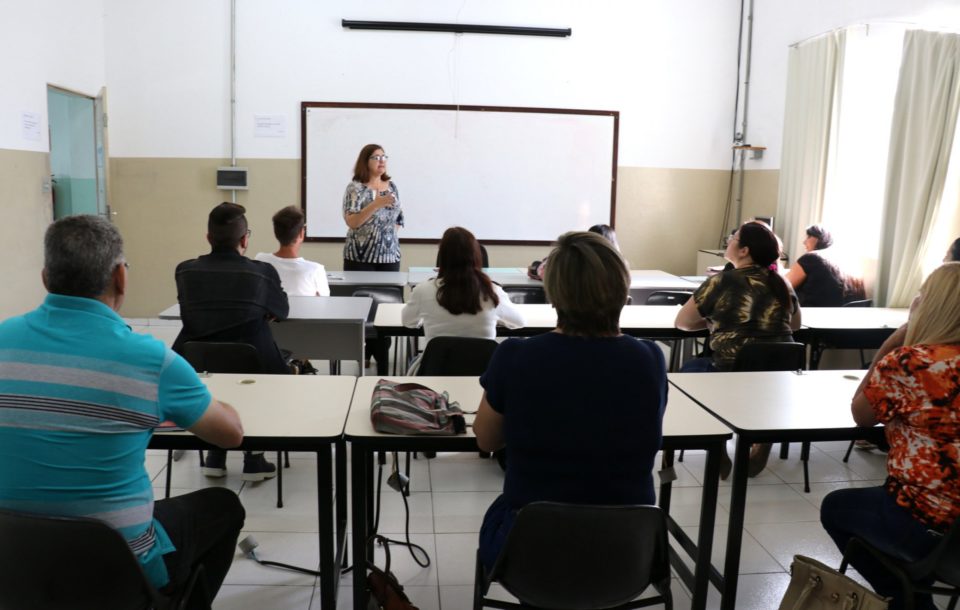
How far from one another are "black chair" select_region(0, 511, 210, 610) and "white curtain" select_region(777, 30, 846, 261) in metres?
5.81

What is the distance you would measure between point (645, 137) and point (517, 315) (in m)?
4.61

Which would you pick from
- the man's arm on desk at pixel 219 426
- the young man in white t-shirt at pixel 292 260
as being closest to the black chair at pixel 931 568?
the man's arm on desk at pixel 219 426

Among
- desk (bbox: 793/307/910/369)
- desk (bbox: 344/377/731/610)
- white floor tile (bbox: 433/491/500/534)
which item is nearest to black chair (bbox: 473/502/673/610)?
desk (bbox: 344/377/731/610)

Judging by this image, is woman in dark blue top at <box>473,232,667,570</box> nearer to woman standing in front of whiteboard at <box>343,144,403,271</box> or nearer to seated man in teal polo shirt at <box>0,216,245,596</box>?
seated man in teal polo shirt at <box>0,216,245,596</box>

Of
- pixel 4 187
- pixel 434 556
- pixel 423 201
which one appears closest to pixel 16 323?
pixel 434 556

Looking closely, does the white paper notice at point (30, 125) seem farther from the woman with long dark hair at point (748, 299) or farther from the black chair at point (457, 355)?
the woman with long dark hair at point (748, 299)

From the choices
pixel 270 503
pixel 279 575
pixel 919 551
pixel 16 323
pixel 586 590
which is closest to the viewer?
pixel 16 323

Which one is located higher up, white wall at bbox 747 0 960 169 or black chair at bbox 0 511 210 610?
white wall at bbox 747 0 960 169

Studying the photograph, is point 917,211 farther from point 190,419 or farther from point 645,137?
point 190,419

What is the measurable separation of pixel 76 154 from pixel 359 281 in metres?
3.52

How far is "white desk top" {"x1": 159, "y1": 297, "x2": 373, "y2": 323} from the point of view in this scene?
3.48 metres

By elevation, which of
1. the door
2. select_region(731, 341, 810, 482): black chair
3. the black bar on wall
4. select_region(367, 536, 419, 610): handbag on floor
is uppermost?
the black bar on wall

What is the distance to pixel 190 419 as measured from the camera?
164 centimetres

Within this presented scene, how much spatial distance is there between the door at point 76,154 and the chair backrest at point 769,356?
5492 millimetres
